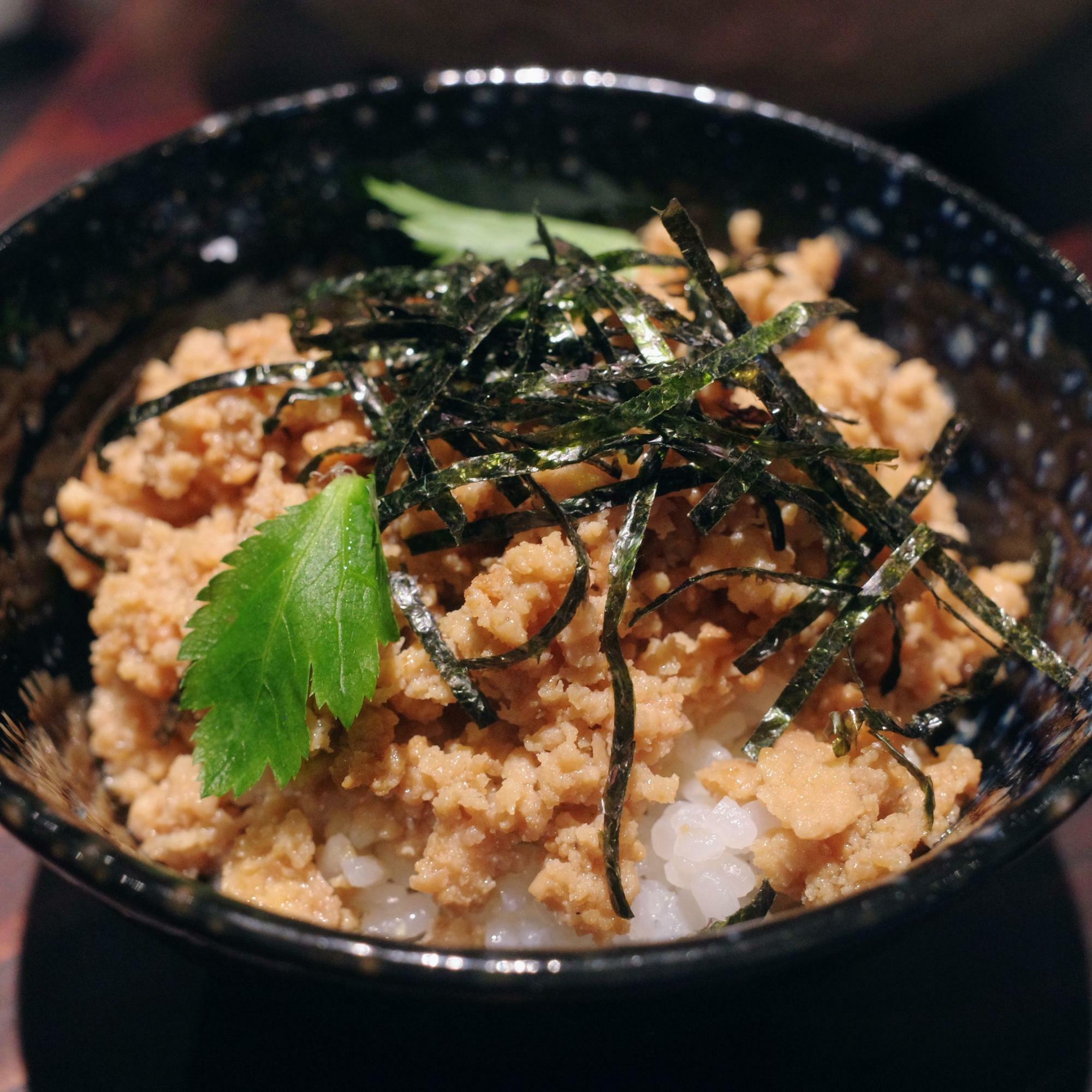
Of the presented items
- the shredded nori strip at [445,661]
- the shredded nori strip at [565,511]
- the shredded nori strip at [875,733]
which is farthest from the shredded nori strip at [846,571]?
the shredded nori strip at [445,661]

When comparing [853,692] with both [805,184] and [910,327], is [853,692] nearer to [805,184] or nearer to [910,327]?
[910,327]

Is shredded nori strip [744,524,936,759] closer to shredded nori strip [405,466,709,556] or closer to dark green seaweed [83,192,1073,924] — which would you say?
dark green seaweed [83,192,1073,924]

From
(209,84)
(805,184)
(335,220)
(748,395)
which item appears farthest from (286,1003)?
(209,84)

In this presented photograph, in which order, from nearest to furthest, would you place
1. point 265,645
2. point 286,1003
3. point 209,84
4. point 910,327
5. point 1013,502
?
1. point 286,1003
2. point 265,645
3. point 1013,502
4. point 910,327
5. point 209,84

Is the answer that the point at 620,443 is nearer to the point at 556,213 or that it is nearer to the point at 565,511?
the point at 565,511

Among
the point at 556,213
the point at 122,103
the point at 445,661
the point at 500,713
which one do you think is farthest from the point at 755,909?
the point at 122,103

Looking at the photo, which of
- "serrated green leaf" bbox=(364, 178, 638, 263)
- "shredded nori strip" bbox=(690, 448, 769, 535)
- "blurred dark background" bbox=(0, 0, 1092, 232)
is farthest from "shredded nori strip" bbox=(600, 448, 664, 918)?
"blurred dark background" bbox=(0, 0, 1092, 232)
